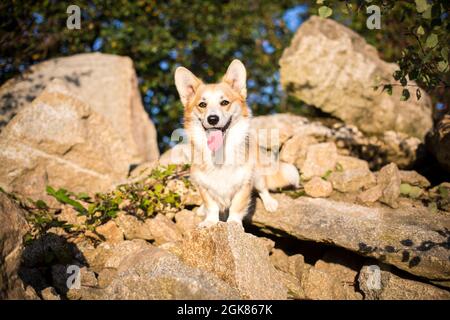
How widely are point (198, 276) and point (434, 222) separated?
2.36 meters

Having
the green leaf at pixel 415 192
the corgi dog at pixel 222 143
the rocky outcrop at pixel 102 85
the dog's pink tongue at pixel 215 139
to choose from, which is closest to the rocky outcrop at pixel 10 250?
the corgi dog at pixel 222 143

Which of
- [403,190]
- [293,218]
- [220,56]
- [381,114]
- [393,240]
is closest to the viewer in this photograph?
[393,240]

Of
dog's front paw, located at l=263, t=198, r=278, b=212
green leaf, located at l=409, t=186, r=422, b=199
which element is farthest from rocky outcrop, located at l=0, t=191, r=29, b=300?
green leaf, located at l=409, t=186, r=422, b=199

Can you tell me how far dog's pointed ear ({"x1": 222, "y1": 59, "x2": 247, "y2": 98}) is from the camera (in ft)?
14.6

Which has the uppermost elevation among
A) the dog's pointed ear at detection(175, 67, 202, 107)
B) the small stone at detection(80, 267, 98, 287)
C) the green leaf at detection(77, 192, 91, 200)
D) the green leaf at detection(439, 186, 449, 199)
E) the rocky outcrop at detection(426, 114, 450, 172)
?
the dog's pointed ear at detection(175, 67, 202, 107)

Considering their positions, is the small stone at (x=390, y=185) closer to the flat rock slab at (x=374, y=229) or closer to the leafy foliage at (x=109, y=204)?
the flat rock slab at (x=374, y=229)

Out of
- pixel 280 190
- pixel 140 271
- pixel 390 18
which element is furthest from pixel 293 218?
pixel 390 18

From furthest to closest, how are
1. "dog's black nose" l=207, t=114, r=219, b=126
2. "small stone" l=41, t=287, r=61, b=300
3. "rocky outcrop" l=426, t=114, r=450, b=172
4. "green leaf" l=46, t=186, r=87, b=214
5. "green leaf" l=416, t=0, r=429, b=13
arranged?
"rocky outcrop" l=426, t=114, r=450, b=172, "green leaf" l=46, t=186, r=87, b=214, "dog's black nose" l=207, t=114, r=219, b=126, "small stone" l=41, t=287, r=61, b=300, "green leaf" l=416, t=0, r=429, b=13

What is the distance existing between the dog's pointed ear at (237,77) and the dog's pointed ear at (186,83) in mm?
332

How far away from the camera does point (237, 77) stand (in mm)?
4539

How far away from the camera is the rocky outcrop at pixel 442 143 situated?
4.80m

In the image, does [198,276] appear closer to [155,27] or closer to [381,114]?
[381,114]

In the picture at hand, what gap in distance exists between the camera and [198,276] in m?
3.19

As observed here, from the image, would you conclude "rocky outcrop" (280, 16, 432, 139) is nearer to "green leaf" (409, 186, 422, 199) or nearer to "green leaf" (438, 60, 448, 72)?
"green leaf" (409, 186, 422, 199)
